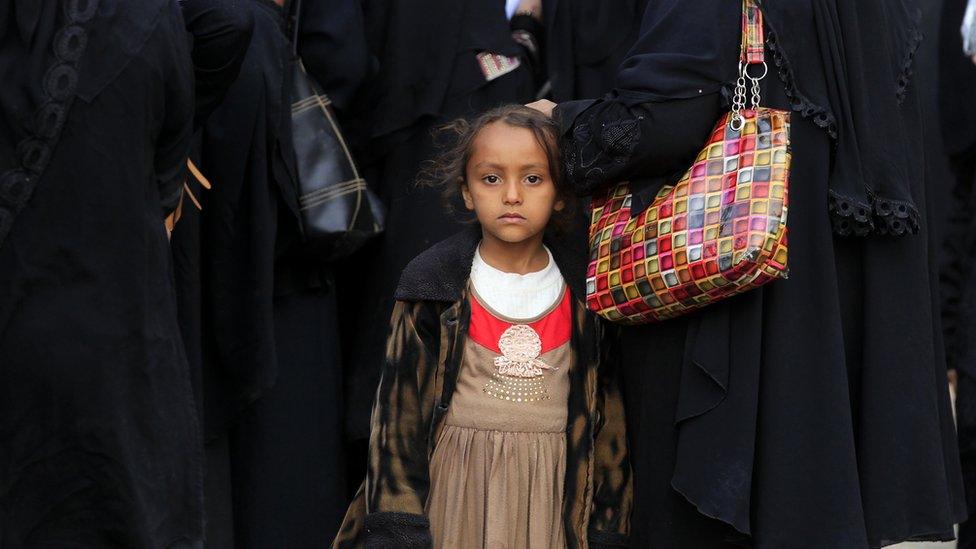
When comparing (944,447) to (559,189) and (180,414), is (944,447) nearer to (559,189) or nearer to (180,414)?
(559,189)

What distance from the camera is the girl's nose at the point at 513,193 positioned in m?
3.24

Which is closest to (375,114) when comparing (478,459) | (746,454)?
(478,459)

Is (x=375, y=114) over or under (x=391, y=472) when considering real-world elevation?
over

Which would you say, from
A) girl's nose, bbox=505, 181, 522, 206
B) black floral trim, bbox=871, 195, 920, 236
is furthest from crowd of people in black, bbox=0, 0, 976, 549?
girl's nose, bbox=505, 181, 522, 206

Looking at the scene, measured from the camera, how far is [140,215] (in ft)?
9.16

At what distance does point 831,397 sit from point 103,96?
159 cm

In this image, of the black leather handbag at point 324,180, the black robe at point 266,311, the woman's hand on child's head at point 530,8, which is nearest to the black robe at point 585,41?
the woman's hand on child's head at point 530,8

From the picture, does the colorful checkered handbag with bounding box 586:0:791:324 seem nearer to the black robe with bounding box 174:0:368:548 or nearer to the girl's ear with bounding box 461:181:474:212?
the girl's ear with bounding box 461:181:474:212

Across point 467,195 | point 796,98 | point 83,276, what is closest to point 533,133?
point 467,195

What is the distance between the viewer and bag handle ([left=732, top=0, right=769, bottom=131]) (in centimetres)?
304

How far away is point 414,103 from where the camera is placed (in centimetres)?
420

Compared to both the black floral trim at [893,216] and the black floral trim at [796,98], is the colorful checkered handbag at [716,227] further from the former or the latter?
the black floral trim at [893,216]

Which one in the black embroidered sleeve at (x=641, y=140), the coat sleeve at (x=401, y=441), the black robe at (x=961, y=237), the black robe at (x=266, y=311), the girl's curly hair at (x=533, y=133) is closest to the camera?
the black embroidered sleeve at (x=641, y=140)

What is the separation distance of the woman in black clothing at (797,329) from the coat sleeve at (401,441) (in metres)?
0.48
